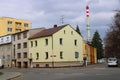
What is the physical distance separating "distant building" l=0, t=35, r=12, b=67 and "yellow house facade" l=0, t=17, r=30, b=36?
3439 centimetres

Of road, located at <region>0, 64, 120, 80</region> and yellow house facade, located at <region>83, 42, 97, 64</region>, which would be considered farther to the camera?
yellow house facade, located at <region>83, 42, 97, 64</region>

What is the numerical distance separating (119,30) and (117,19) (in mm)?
2208

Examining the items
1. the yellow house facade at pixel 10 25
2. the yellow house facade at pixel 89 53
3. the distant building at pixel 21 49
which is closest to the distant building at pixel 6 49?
the distant building at pixel 21 49

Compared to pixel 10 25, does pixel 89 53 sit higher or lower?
lower

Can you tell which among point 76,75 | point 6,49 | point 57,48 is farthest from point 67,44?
point 76,75

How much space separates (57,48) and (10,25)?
214 ft

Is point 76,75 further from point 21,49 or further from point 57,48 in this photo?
point 21,49

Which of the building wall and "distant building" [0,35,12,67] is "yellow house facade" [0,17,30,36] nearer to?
"distant building" [0,35,12,67]

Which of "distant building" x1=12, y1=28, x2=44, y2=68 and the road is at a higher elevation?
"distant building" x1=12, y1=28, x2=44, y2=68

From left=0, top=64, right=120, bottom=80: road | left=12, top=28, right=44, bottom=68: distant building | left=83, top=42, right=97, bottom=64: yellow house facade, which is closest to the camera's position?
left=0, top=64, right=120, bottom=80: road

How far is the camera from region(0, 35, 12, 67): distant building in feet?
295

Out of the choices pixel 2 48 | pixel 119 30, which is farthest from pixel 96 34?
pixel 119 30

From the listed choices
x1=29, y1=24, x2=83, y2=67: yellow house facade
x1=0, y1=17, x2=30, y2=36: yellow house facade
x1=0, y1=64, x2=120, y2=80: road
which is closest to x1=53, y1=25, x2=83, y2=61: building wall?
x1=29, y1=24, x2=83, y2=67: yellow house facade

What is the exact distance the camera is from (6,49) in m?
92.6
